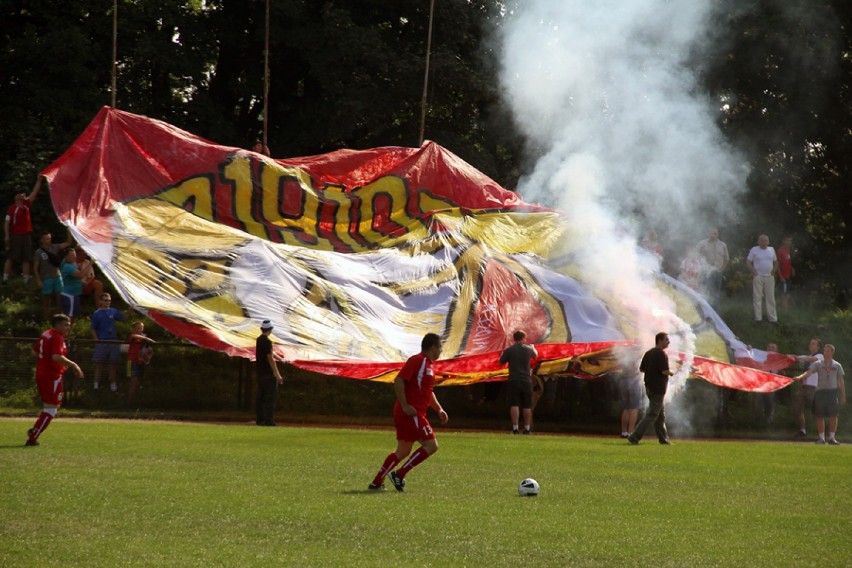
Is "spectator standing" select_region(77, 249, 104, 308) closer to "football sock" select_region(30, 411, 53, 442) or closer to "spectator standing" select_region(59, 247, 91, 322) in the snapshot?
"spectator standing" select_region(59, 247, 91, 322)

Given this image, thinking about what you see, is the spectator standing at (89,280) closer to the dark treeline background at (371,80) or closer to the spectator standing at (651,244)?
the dark treeline background at (371,80)

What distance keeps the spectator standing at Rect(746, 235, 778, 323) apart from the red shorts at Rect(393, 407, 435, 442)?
788 inches

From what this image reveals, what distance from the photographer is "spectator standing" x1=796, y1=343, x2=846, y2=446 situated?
24016 mm

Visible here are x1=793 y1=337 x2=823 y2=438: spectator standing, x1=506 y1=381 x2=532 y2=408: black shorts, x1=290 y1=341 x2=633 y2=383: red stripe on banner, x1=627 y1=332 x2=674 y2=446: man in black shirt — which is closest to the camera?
x1=627 y1=332 x2=674 y2=446: man in black shirt

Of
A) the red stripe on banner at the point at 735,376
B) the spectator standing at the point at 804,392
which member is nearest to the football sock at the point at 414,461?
the red stripe on banner at the point at 735,376

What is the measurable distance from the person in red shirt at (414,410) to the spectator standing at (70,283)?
49.8 ft

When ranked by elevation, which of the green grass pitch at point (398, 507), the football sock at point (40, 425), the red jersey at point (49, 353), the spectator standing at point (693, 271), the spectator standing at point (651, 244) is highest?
the spectator standing at point (651, 244)

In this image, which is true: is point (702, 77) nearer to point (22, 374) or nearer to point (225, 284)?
point (225, 284)

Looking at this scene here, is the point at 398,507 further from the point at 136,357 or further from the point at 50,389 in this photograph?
the point at 136,357

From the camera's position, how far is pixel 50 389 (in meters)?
16.2

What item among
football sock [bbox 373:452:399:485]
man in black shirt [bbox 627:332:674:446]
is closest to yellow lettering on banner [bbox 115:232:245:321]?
man in black shirt [bbox 627:332:674:446]

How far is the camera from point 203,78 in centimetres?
3525

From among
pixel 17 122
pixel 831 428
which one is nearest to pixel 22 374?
pixel 17 122

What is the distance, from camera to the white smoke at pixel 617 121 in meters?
29.3
